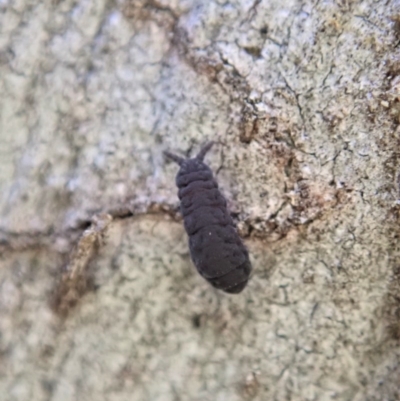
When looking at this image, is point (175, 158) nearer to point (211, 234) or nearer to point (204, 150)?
point (204, 150)

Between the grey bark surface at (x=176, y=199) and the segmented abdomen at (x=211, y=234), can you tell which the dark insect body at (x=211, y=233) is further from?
the grey bark surface at (x=176, y=199)

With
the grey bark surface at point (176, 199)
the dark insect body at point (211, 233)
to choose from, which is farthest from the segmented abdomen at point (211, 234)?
the grey bark surface at point (176, 199)

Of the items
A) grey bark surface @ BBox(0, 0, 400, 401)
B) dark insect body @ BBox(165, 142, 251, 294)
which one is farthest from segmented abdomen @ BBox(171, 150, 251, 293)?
grey bark surface @ BBox(0, 0, 400, 401)

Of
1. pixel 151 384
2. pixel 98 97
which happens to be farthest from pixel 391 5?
pixel 151 384

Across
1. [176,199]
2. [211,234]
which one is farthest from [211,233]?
[176,199]

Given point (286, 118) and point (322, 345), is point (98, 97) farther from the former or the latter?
point (322, 345)

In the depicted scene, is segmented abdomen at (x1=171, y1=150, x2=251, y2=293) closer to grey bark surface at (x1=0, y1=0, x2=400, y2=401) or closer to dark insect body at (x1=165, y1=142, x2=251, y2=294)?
dark insect body at (x1=165, y1=142, x2=251, y2=294)
